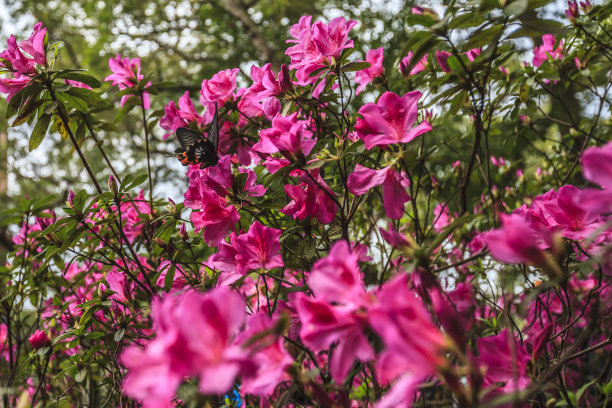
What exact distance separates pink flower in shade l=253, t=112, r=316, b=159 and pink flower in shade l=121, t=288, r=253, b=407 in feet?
1.37

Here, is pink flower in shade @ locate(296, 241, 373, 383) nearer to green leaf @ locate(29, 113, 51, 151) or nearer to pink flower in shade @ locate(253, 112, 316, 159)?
pink flower in shade @ locate(253, 112, 316, 159)

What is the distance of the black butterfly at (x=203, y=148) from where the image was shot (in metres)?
1.00

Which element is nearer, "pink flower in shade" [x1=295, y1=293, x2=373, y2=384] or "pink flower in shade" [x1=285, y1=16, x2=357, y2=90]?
"pink flower in shade" [x1=295, y1=293, x2=373, y2=384]

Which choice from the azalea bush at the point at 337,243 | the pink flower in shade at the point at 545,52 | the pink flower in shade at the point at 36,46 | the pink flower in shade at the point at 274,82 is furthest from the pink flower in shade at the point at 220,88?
the pink flower in shade at the point at 545,52

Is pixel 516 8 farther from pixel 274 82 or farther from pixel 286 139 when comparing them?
pixel 274 82

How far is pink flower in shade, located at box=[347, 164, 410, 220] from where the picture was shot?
814mm

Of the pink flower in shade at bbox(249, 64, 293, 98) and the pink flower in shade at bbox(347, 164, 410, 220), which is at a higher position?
the pink flower in shade at bbox(249, 64, 293, 98)

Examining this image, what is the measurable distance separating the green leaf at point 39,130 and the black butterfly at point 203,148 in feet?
1.48

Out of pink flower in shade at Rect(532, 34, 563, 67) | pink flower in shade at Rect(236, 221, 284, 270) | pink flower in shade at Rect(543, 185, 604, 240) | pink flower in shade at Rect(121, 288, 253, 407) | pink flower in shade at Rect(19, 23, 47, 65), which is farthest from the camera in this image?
pink flower in shade at Rect(532, 34, 563, 67)

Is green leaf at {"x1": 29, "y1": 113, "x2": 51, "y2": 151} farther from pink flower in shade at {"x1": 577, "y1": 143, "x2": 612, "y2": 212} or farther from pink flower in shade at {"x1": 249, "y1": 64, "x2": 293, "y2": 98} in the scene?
pink flower in shade at {"x1": 577, "y1": 143, "x2": 612, "y2": 212}

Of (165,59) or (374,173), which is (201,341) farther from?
(165,59)

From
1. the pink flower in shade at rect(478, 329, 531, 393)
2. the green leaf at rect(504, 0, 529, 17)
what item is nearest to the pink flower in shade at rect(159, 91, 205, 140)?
the green leaf at rect(504, 0, 529, 17)

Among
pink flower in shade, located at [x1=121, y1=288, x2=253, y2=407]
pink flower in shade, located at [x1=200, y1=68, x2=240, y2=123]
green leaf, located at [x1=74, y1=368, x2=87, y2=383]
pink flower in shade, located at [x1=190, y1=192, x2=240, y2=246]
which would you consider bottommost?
pink flower in shade, located at [x1=121, y1=288, x2=253, y2=407]

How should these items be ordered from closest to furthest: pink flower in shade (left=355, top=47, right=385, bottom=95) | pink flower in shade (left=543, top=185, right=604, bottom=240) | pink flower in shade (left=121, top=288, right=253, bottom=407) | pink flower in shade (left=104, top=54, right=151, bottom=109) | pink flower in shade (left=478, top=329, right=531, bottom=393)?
pink flower in shade (left=121, top=288, right=253, bottom=407)
pink flower in shade (left=478, top=329, right=531, bottom=393)
pink flower in shade (left=543, top=185, right=604, bottom=240)
pink flower in shade (left=355, top=47, right=385, bottom=95)
pink flower in shade (left=104, top=54, right=151, bottom=109)
